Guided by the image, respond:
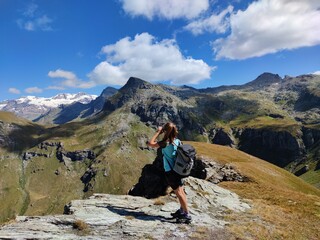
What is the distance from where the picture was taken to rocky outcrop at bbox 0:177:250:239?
60.4 ft

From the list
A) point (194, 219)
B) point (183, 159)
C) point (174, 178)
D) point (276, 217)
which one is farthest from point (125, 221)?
point (276, 217)

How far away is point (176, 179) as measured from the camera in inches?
808

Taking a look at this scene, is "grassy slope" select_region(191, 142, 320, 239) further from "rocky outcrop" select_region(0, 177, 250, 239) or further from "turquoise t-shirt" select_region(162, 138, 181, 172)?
"turquoise t-shirt" select_region(162, 138, 181, 172)

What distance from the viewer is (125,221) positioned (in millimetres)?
20750

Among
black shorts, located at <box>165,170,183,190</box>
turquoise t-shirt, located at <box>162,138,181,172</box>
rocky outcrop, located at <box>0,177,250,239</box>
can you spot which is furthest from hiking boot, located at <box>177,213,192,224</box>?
turquoise t-shirt, located at <box>162,138,181,172</box>

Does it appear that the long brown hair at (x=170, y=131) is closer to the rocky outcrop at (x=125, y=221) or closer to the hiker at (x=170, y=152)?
the hiker at (x=170, y=152)

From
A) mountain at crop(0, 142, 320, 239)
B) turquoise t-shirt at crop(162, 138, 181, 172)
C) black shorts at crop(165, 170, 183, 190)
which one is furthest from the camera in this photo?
black shorts at crop(165, 170, 183, 190)

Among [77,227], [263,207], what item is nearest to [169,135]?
[77,227]

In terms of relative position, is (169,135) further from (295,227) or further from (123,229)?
(295,227)

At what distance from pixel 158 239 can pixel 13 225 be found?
29.0 ft

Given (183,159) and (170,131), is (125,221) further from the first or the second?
(170,131)

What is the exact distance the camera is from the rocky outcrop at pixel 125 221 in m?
18.4

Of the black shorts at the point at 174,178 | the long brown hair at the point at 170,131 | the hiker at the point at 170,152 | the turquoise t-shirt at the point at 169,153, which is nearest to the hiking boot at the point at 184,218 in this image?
the hiker at the point at 170,152

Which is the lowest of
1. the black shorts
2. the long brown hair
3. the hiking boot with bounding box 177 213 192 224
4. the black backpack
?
the hiking boot with bounding box 177 213 192 224
